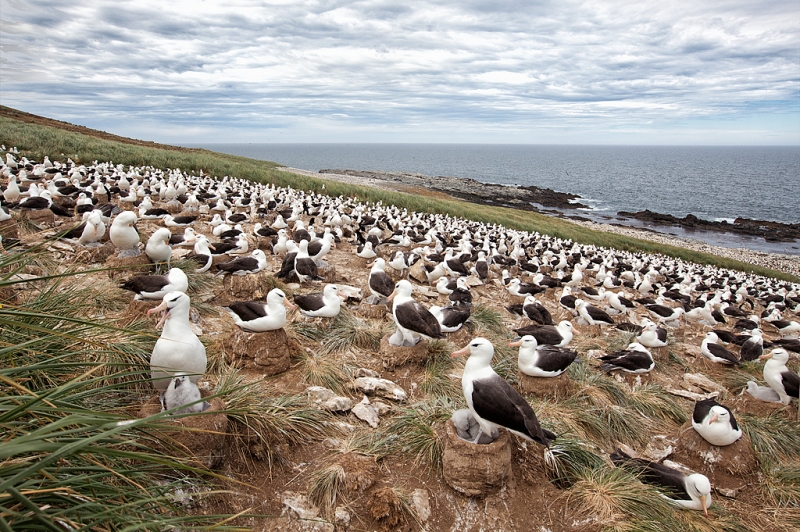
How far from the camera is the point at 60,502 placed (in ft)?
7.72

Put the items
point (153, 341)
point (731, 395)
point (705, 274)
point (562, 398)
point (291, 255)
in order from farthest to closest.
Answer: point (705, 274) → point (291, 255) → point (731, 395) → point (562, 398) → point (153, 341)

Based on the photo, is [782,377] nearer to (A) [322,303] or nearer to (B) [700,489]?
(B) [700,489]

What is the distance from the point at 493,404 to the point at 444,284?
839 cm

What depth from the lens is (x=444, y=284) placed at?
1302cm

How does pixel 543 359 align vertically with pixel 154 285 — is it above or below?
below

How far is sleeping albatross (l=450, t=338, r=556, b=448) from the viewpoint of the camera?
15.3 feet

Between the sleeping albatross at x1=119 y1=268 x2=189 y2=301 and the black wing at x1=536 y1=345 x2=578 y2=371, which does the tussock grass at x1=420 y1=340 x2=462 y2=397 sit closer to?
the black wing at x1=536 y1=345 x2=578 y2=371

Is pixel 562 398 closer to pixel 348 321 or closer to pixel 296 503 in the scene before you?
pixel 348 321

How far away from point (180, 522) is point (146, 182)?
22.3 m

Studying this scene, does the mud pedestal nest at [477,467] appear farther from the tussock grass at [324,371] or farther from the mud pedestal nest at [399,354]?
the mud pedestal nest at [399,354]

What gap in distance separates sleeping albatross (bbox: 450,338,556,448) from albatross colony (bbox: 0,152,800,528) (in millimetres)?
60

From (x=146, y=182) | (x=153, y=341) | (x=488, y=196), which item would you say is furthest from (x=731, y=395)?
(x=488, y=196)

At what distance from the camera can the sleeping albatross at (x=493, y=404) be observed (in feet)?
15.3

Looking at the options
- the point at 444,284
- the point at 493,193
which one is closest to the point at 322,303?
the point at 444,284
